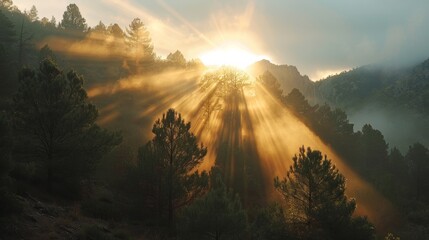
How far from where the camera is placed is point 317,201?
24.8m

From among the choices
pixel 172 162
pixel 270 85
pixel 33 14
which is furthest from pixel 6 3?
pixel 172 162

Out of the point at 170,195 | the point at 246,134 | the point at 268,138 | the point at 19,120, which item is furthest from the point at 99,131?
the point at 268,138

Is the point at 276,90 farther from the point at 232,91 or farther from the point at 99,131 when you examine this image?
the point at 99,131

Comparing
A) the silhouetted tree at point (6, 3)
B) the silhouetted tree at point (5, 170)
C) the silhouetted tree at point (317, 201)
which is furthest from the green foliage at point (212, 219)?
the silhouetted tree at point (6, 3)

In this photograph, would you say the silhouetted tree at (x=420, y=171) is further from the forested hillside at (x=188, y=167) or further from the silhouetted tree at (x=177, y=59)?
the silhouetted tree at (x=177, y=59)

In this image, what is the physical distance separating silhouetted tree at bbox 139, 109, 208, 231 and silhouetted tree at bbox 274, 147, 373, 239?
699 centimetres

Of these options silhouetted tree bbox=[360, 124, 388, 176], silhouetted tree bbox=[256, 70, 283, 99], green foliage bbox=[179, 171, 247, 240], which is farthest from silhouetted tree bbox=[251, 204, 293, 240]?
silhouetted tree bbox=[360, 124, 388, 176]

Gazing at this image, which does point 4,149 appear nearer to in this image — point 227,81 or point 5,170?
point 5,170

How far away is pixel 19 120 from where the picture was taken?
81.5ft

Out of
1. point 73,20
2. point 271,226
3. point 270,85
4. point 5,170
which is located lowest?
point 271,226

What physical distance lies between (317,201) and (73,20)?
104076mm

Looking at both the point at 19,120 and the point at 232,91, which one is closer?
the point at 19,120

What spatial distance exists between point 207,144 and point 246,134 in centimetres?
796

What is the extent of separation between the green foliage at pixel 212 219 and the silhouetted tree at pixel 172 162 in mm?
6079
